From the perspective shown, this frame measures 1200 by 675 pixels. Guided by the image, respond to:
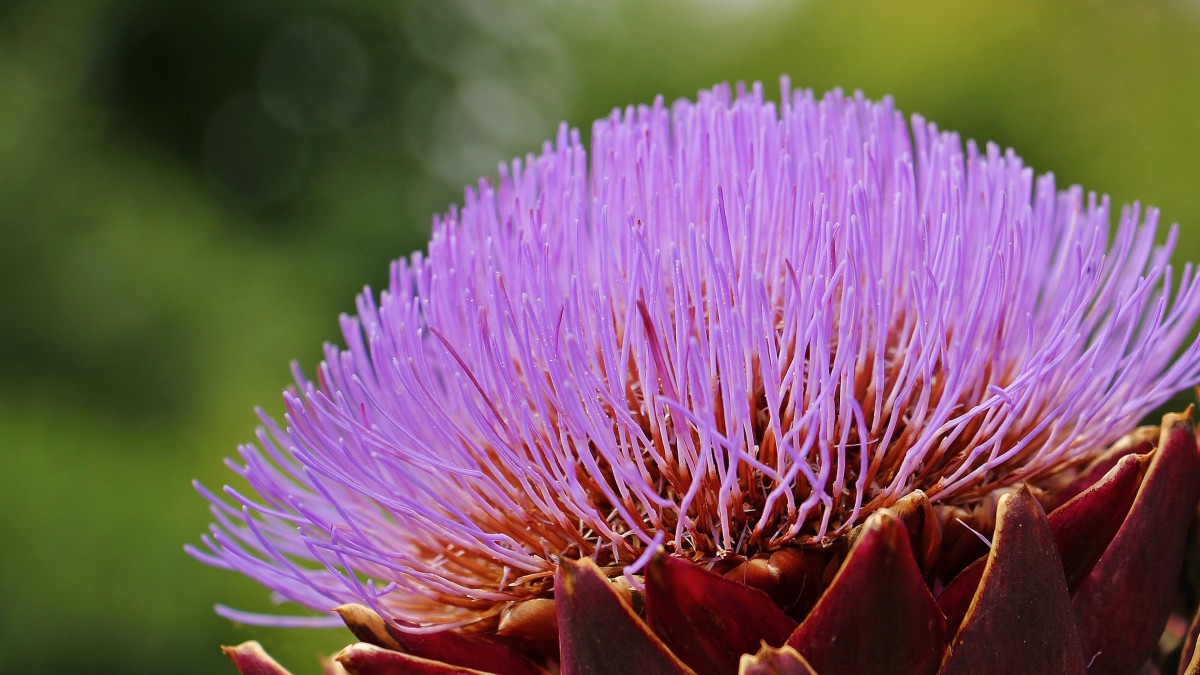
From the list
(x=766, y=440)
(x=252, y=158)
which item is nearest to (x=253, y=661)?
(x=766, y=440)

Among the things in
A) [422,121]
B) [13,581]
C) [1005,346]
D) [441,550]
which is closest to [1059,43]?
[422,121]

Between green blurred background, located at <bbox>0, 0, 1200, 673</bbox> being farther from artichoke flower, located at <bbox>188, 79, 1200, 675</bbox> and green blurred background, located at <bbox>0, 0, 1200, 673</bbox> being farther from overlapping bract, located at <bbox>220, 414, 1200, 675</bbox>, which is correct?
overlapping bract, located at <bbox>220, 414, 1200, 675</bbox>

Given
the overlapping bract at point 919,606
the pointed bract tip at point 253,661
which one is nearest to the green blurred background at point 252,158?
the pointed bract tip at point 253,661

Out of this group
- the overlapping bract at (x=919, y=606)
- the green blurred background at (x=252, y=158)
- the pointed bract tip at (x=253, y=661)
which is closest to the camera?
the overlapping bract at (x=919, y=606)

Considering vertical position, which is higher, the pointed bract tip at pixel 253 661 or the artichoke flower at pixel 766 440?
the artichoke flower at pixel 766 440

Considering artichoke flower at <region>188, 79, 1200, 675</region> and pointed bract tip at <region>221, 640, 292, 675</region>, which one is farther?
pointed bract tip at <region>221, 640, 292, 675</region>

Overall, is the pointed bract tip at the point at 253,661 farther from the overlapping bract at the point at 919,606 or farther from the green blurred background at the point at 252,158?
the green blurred background at the point at 252,158

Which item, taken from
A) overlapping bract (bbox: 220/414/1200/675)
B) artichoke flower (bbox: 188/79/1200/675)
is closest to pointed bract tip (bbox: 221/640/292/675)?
artichoke flower (bbox: 188/79/1200/675)
